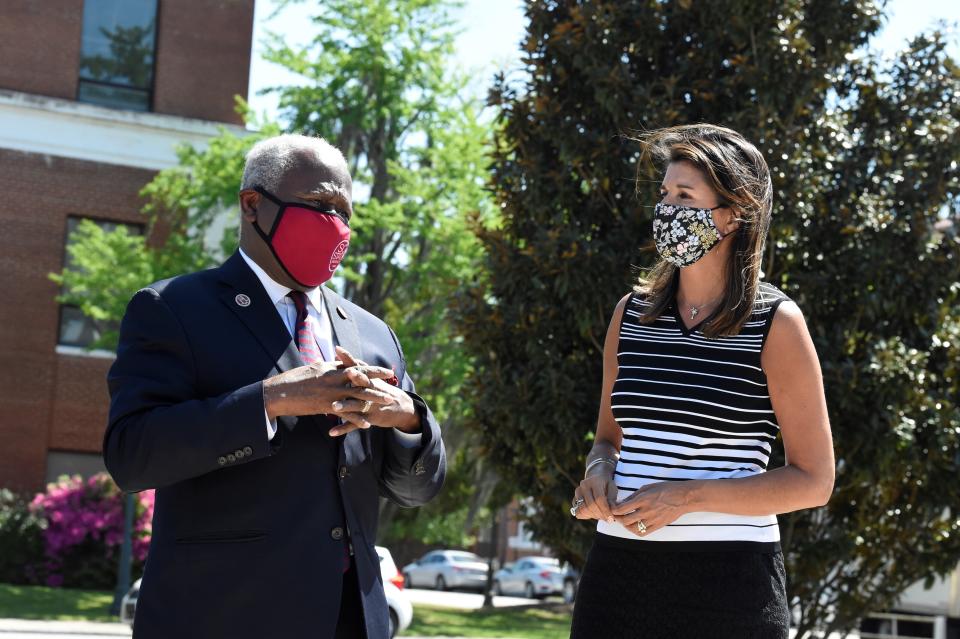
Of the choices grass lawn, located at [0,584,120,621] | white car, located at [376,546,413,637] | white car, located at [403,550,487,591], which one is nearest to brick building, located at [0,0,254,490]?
grass lawn, located at [0,584,120,621]

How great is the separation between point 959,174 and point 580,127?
111 inches

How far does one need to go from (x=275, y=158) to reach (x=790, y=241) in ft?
17.8

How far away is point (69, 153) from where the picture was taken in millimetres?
26000

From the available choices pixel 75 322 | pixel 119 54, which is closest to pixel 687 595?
pixel 75 322

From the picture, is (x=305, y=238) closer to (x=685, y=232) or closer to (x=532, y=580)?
(x=685, y=232)

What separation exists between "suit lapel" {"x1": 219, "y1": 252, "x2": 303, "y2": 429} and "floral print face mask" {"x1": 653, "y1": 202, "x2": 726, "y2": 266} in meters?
1.10

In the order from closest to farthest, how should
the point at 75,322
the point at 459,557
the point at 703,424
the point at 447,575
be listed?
the point at 703,424 → the point at 75,322 → the point at 447,575 → the point at 459,557

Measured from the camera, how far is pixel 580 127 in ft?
28.2

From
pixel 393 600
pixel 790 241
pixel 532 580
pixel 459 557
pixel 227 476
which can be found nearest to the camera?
pixel 227 476

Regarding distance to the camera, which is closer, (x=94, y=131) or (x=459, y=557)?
(x=94, y=131)

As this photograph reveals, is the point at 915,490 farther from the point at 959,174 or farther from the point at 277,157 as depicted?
the point at 277,157

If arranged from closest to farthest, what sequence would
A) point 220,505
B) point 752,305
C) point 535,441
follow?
1. point 220,505
2. point 752,305
3. point 535,441

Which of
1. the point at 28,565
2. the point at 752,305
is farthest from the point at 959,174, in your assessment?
the point at 28,565

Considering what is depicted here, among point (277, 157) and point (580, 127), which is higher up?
point (580, 127)
